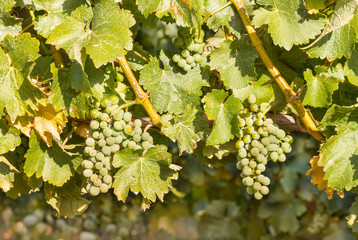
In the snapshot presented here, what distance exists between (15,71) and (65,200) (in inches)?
20.8

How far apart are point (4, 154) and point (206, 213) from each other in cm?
191

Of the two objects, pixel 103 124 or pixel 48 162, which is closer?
pixel 103 124

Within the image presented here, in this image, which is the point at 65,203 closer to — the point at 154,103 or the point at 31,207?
the point at 154,103

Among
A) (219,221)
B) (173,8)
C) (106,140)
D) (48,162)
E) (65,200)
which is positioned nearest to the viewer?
(173,8)

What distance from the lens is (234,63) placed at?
1329 mm

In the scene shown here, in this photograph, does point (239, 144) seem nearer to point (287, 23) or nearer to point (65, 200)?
point (287, 23)

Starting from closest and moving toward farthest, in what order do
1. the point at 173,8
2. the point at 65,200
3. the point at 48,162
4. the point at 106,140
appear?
the point at 173,8 < the point at 106,140 < the point at 48,162 < the point at 65,200

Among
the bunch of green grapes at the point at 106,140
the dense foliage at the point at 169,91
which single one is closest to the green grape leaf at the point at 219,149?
the dense foliage at the point at 169,91

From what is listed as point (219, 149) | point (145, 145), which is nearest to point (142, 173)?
point (145, 145)

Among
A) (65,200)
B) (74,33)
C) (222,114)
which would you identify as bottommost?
(65,200)

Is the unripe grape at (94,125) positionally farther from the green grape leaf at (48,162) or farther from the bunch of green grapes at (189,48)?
the bunch of green grapes at (189,48)

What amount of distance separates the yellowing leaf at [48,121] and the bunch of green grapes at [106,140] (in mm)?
108

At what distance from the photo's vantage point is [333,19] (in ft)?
4.06

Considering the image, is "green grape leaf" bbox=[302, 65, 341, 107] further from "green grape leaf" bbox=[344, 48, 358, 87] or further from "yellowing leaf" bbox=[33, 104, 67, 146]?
"yellowing leaf" bbox=[33, 104, 67, 146]
